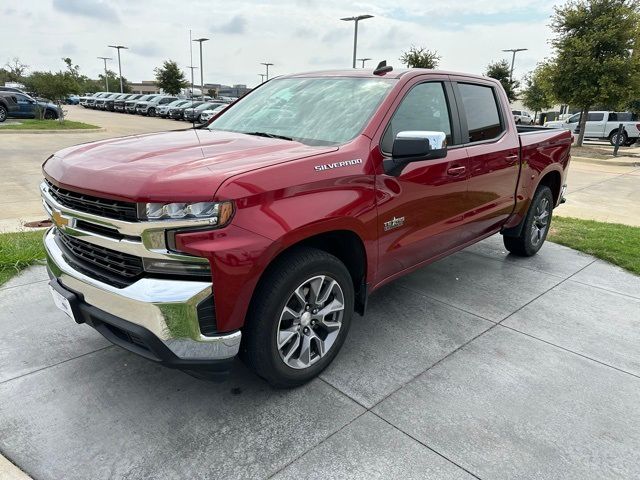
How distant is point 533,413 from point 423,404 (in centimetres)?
62

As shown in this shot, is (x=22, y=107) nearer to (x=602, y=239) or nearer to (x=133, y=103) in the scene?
(x=133, y=103)

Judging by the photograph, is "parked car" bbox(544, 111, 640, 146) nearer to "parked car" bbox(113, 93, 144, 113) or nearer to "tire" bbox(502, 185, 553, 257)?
"tire" bbox(502, 185, 553, 257)

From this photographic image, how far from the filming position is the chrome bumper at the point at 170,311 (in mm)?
2244

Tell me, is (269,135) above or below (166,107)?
above

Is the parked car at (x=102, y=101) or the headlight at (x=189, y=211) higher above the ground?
the headlight at (x=189, y=211)

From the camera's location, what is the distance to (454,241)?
4.09 meters

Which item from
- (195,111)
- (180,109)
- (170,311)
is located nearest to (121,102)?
(180,109)

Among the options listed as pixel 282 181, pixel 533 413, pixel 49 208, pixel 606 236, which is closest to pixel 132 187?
pixel 282 181

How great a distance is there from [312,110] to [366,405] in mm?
2005

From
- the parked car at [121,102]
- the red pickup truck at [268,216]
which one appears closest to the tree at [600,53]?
the red pickup truck at [268,216]

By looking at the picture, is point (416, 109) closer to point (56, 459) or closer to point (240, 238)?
point (240, 238)

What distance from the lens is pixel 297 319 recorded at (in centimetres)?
278

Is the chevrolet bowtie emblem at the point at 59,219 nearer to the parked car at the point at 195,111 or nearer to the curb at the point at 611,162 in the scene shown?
the curb at the point at 611,162

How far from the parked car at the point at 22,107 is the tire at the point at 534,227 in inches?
913
